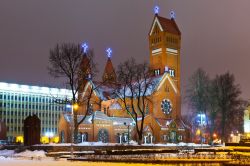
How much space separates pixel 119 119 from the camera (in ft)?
331

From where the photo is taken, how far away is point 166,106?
348 ft

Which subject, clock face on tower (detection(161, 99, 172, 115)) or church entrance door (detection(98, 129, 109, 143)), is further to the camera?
clock face on tower (detection(161, 99, 172, 115))

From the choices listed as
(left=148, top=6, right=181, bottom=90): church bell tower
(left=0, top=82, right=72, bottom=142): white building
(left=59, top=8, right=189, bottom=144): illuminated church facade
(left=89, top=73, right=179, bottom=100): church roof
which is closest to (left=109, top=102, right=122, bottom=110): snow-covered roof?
(left=59, top=8, right=189, bottom=144): illuminated church facade

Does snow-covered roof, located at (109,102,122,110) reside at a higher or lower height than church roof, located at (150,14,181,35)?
lower

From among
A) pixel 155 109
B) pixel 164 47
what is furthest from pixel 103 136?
pixel 164 47

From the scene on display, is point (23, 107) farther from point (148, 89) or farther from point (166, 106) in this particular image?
point (166, 106)

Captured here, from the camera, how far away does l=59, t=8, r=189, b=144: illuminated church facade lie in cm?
9331

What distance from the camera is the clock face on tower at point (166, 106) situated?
106 meters

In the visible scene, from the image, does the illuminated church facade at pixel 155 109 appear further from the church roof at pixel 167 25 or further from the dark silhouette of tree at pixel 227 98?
the dark silhouette of tree at pixel 227 98

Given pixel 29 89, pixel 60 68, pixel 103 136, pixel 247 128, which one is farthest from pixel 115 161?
pixel 29 89

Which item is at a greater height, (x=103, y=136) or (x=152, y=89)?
(x=152, y=89)

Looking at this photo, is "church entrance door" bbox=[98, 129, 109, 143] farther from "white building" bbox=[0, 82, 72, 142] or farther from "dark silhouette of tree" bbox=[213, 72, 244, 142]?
"white building" bbox=[0, 82, 72, 142]

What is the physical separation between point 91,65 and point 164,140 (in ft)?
106

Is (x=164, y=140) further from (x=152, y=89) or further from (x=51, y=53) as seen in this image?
(x=51, y=53)
